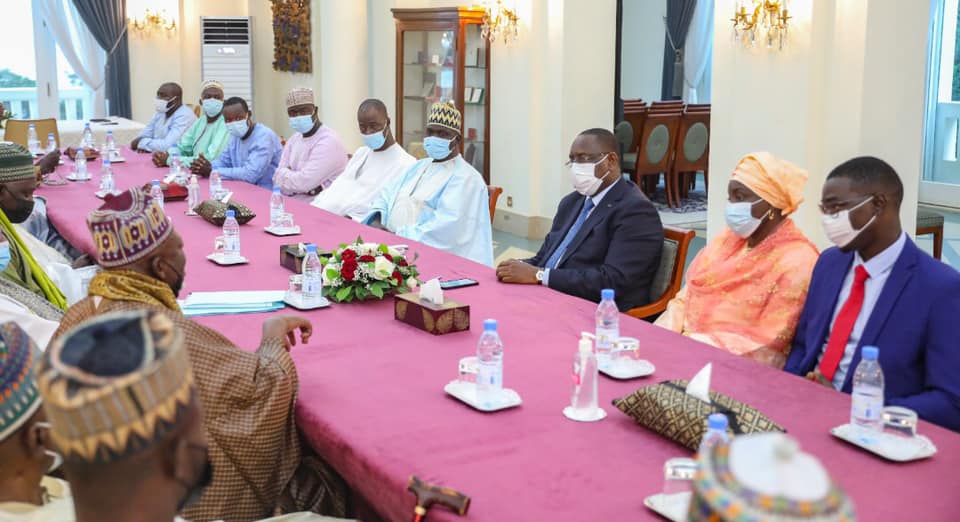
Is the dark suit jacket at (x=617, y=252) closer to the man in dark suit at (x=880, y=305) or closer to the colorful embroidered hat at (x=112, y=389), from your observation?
the man in dark suit at (x=880, y=305)

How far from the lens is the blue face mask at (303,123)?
719 cm

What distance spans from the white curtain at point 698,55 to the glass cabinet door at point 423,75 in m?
4.64

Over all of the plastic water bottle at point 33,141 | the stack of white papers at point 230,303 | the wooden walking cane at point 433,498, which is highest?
the plastic water bottle at point 33,141

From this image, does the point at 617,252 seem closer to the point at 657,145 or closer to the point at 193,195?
the point at 193,195

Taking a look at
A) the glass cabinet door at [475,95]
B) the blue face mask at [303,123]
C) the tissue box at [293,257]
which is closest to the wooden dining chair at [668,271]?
the tissue box at [293,257]

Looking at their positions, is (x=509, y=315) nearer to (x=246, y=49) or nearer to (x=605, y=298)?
(x=605, y=298)

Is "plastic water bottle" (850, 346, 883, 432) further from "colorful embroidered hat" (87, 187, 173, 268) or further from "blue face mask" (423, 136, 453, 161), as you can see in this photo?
"blue face mask" (423, 136, 453, 161)

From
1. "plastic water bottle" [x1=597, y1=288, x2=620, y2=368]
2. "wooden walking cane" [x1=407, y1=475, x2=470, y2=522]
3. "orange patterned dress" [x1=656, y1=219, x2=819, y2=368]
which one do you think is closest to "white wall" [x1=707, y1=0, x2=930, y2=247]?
"orange patterned dress" [x1=656, y1=219, x2=819, y2=368]

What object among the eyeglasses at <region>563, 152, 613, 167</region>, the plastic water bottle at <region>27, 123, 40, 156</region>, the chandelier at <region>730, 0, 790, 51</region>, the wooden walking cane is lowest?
the wooden walking cane

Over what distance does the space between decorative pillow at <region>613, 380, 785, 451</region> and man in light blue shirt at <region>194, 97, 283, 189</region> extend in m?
5.48

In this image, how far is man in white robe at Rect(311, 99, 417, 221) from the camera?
21.1 feet

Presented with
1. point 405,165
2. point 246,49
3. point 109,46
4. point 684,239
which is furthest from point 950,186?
point 109,46

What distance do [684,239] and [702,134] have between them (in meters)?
6.98

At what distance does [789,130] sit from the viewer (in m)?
6.27
